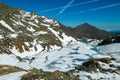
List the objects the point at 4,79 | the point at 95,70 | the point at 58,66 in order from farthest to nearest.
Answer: the point at 58,66 < the point at 95,70 < the point at 4,79

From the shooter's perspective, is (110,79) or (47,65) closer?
(110,79)

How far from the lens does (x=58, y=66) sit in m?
74.4

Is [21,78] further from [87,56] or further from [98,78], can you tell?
[87,56]

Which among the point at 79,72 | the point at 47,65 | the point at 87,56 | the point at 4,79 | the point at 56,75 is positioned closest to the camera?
the point at 56,75

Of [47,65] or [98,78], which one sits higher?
[47,65]

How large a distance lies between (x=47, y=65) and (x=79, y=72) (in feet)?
122

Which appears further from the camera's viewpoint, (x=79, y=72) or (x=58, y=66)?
(x=58, y=66)

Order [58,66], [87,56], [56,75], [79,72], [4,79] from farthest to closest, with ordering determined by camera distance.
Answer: [87,56], [58,66], [79,72], [4,79], [56,75]

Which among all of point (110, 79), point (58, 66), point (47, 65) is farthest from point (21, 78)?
point (47, 65)

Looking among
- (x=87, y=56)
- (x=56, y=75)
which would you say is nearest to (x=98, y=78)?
(x=56, y=75)

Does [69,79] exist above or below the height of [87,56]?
below

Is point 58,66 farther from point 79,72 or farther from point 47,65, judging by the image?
point 79,72

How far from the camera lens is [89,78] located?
4041cm

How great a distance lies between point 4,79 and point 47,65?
132ft
